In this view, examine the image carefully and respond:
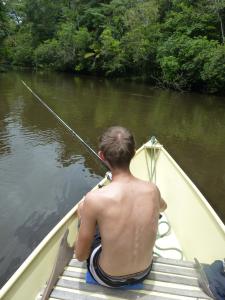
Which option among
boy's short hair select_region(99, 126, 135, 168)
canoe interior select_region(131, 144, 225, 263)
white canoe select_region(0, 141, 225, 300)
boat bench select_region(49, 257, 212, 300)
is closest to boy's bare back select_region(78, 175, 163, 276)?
boy's short hair select_region(99, 126, 135, 168)

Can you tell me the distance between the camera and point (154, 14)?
2545 centimetres

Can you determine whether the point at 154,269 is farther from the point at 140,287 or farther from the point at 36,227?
the point at 36,227

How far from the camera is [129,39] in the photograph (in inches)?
1031

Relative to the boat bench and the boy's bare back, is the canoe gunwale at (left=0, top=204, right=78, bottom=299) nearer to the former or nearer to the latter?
the boat bench

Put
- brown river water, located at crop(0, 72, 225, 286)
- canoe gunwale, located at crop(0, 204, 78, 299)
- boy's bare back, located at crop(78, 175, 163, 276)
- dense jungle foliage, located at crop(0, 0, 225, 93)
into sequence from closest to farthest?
boy's bare back, located at crop(78, 175, 163, 276)
canoe gunwale, located at crop(0, 204, 78, 299)
brown river water, located at crop(0, 72, 225, 286)
dense jungle foliage, located at crop(0, 0, 225, 93)

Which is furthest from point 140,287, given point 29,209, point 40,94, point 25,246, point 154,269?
point 40,94

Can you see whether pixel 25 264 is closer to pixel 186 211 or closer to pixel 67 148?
pixel 186 211

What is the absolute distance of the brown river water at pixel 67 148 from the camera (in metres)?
5.41

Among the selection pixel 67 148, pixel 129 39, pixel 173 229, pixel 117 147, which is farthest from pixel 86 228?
pixel 129 39

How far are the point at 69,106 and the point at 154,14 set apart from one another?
46.7 feet

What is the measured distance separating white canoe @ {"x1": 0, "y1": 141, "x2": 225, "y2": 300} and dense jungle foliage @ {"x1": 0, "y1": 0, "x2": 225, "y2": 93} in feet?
47.1

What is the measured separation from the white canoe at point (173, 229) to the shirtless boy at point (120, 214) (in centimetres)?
47

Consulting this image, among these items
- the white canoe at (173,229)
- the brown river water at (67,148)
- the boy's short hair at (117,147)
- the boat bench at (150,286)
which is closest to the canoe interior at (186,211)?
the white canoe at (173,229)

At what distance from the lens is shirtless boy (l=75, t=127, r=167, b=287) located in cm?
209
